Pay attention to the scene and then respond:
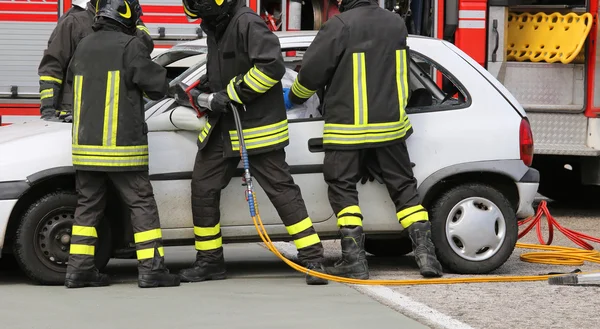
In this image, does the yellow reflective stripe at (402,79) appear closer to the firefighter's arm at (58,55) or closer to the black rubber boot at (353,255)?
the black rubber boot at (353,255)

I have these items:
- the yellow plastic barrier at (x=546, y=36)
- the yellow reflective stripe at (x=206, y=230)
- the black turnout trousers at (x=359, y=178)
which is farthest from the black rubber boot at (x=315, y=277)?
the yellow plastic barrier at (x=546, y=36)

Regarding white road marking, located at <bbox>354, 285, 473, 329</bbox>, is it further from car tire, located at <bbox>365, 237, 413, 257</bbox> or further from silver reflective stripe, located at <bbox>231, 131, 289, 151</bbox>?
car tire, located at <bbox>365, 237, 413, 257</bbox>

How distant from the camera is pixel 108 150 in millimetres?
6918

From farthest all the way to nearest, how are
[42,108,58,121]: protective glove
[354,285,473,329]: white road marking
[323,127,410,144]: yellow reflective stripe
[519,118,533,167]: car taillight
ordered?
[42,108,58,121]: protective glove
[519,118,533,167]: car taillight
[323,127,410,144]: yellow reflective stripe
[354,285,473,329]: white road marking

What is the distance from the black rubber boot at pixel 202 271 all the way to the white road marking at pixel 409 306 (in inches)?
33.0

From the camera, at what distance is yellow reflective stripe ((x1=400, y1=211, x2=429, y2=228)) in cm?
724

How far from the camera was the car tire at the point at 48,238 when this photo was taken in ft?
22.6

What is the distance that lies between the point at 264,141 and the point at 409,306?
1.35 meters

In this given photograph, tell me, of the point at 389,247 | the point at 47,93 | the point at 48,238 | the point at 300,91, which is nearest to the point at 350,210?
the point at 300,91

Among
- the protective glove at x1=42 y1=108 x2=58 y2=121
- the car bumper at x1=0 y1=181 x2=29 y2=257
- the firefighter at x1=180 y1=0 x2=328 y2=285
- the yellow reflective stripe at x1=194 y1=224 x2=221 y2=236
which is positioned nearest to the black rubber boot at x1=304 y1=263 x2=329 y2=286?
the firefighter at x1=180 y1=0 x2=328 y2=285

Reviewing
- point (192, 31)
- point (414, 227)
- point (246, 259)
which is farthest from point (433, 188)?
point (192, 31)

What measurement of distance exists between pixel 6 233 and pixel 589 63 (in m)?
5.81

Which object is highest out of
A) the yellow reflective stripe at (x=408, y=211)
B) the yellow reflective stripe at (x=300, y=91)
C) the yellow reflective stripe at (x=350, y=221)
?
the yellow reflective stripe at (x=300, y=91)

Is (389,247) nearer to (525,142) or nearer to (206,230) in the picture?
(525,142)
